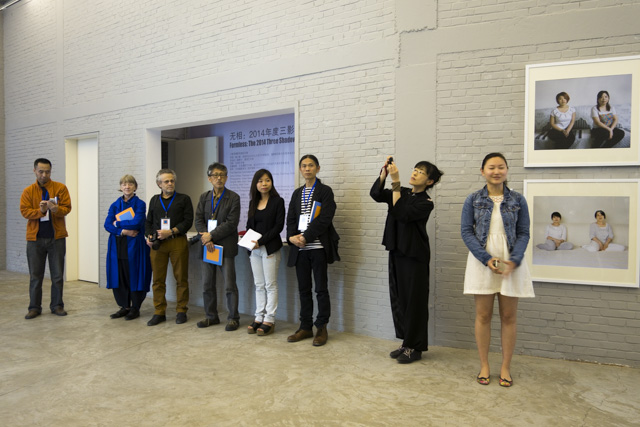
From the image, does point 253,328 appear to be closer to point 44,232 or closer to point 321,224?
point 321,224

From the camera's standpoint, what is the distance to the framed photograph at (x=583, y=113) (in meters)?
3.57

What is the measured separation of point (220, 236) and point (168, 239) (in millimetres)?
711

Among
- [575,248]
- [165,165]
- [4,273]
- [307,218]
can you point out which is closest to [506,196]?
[575,248]

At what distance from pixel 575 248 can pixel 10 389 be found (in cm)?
447

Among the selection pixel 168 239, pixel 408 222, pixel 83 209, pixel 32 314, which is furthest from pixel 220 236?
pixel 83 209


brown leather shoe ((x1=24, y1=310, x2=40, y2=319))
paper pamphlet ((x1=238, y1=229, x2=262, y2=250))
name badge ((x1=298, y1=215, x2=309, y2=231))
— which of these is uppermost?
name badge ((x1=298, y1=215, x2=309, y2=231))

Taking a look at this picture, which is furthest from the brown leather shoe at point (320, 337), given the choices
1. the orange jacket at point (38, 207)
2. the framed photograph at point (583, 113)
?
the orange jacket at point (38, 207)

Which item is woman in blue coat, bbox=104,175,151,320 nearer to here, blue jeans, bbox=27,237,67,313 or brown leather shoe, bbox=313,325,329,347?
blue jeans, bbox=27,237,67,313

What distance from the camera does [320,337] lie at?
424 cm

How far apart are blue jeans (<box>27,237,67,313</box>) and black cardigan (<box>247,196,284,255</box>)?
8.33 feet

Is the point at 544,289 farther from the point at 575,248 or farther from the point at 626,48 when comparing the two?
the point at 626,48

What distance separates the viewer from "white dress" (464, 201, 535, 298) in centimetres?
317

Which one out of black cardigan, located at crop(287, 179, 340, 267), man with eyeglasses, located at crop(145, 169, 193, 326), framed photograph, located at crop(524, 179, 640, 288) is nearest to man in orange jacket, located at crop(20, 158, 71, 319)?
man with eyeglasses, located at crop(145, 169, 193, 326)

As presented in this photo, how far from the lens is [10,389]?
10.6 feet
